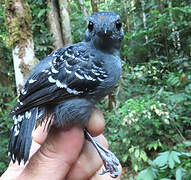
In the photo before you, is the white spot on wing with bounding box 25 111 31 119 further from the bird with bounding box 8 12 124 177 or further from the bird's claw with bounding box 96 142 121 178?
the bird's claw with bounding box 96 142 121 178

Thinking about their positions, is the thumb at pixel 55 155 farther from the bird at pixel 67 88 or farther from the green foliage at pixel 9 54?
the green foliage at pixel 9 54

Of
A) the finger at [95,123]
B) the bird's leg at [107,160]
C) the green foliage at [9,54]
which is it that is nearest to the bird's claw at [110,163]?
the bird's leg at [107,160]

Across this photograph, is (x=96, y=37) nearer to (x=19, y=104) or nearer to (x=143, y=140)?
(x=19, y=104)

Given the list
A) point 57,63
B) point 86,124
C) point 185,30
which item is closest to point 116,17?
point 57,63

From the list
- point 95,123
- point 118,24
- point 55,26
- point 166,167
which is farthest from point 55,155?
point 55,26

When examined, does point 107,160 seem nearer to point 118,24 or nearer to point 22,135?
point 22,135

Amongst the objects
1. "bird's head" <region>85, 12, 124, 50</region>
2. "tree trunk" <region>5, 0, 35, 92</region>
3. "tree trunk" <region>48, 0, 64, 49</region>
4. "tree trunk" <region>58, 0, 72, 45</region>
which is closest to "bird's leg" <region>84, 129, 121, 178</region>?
"bird's head" <region>85, 12, 124, 50</region>
